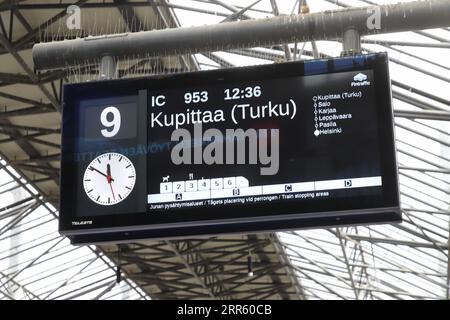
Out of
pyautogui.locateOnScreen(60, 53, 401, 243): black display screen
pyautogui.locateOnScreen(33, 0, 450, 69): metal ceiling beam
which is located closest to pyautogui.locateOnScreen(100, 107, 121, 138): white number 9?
pyautogui.locateOnScreen(60, 53, 401, 243): black display screen

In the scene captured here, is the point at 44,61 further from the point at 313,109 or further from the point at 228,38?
the point at 313,109

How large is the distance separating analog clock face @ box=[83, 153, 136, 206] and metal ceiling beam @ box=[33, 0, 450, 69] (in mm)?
1069

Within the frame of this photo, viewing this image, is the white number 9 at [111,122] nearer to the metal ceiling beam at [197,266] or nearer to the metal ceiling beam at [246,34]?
the metal ceiling beam at [246,34]

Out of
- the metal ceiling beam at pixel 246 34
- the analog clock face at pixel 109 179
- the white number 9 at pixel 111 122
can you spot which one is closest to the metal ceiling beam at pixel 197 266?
the metal ceiling beam at pixel 246 34

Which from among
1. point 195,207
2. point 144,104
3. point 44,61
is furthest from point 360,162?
point 44,61

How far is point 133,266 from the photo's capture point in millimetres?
37781

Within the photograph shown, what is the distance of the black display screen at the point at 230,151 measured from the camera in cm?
766

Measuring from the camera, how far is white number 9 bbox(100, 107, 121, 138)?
8.30 metres

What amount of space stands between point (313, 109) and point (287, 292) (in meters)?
35.4

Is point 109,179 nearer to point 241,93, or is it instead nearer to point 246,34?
point 241,93

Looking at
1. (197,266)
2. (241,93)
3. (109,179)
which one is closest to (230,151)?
(241,93)

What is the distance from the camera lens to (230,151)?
26.2 feet

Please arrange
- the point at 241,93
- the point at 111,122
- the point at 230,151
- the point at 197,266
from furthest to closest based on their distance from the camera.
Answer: the point at 197,266, the point at 111,122, the point at 241,93, the point at 230,151

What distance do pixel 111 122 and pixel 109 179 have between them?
567 millimetres
